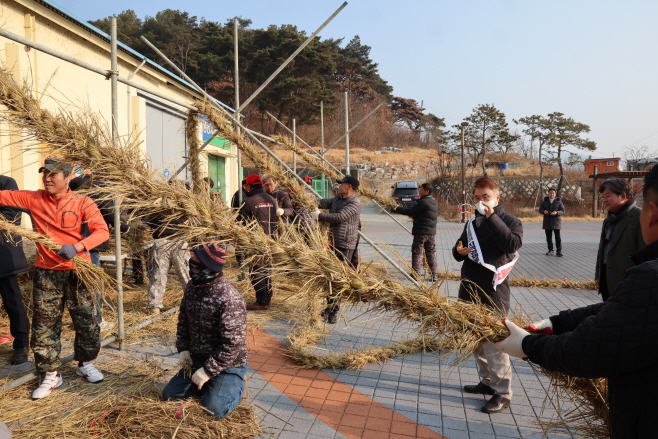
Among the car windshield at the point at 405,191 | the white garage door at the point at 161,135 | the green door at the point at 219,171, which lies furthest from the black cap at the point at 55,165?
the car windshield at the point at 405,191

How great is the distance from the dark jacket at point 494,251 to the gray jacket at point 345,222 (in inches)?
74.7

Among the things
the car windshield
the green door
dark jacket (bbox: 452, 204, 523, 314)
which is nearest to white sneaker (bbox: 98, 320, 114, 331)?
dark jacket (bbox: 452, 204, 523, 314)

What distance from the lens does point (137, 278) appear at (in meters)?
6.55

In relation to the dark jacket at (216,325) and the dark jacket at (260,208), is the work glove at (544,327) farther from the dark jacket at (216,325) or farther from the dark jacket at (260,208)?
the dark jacket at (260,208)

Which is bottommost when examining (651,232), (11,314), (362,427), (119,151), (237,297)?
(362,427)

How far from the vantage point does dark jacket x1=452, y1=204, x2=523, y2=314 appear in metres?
2.98

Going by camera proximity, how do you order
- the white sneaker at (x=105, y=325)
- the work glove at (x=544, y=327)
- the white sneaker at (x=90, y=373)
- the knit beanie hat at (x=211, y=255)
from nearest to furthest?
the work glove at (x=544, y=327) < the knit beanie hat at (x=211, y=255) < the white sneaker at (x=90, y=373) < the white sneaker at (x=105, y=325)

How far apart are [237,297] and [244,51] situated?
37.1 meters

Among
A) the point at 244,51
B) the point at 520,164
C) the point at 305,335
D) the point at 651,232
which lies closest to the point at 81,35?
the point at 305,335

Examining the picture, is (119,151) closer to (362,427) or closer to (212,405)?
(212,405)

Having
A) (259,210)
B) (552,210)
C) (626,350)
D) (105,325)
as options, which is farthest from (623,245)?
(552,210)

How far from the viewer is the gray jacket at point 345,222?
498cm

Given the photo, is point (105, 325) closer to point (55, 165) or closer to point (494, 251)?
point (55, 165)

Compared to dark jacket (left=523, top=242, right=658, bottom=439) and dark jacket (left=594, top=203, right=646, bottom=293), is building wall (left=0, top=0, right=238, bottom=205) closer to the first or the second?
dark jacket (left=594, top=203, right=646, bottom=293)
